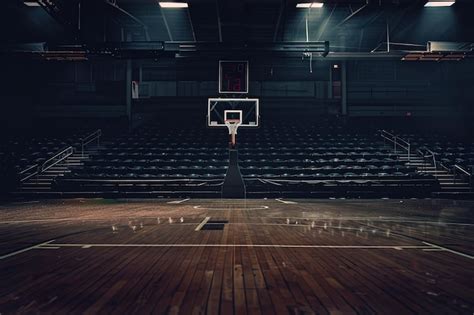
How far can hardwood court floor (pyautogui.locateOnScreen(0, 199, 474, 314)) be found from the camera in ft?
6.98

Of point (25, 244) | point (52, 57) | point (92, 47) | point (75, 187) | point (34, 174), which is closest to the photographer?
point (25, 244)

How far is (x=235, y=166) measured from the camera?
1205 centimetres

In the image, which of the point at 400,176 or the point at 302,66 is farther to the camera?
the point at 302,66

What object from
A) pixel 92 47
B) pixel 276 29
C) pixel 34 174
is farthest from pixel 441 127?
pixel 34 174

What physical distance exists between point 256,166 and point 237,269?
34.5ft

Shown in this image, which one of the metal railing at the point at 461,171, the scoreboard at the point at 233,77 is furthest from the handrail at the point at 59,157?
the metal railing at the point at 461,171

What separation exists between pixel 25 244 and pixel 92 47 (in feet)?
24.1

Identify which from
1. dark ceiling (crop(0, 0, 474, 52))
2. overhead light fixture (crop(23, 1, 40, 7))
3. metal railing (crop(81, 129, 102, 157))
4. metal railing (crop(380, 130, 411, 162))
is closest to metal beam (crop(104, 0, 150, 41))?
dark ceiling (crop(0, 0, 474, 52))

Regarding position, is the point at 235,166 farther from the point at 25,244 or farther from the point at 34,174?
the point at 25,244

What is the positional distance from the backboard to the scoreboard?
1684 mm

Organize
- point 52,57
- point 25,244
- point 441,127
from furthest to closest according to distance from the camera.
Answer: point 441,127, point 52,57, point 25,244

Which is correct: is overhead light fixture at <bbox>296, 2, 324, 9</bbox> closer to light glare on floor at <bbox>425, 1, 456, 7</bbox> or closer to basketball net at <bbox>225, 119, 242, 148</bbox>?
light glare on floor at <bbox>425, 1, 456, 7</bbox>

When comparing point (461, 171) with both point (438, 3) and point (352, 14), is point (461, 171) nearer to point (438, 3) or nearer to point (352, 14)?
point (438, 3)

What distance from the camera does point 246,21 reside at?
40.2ft
